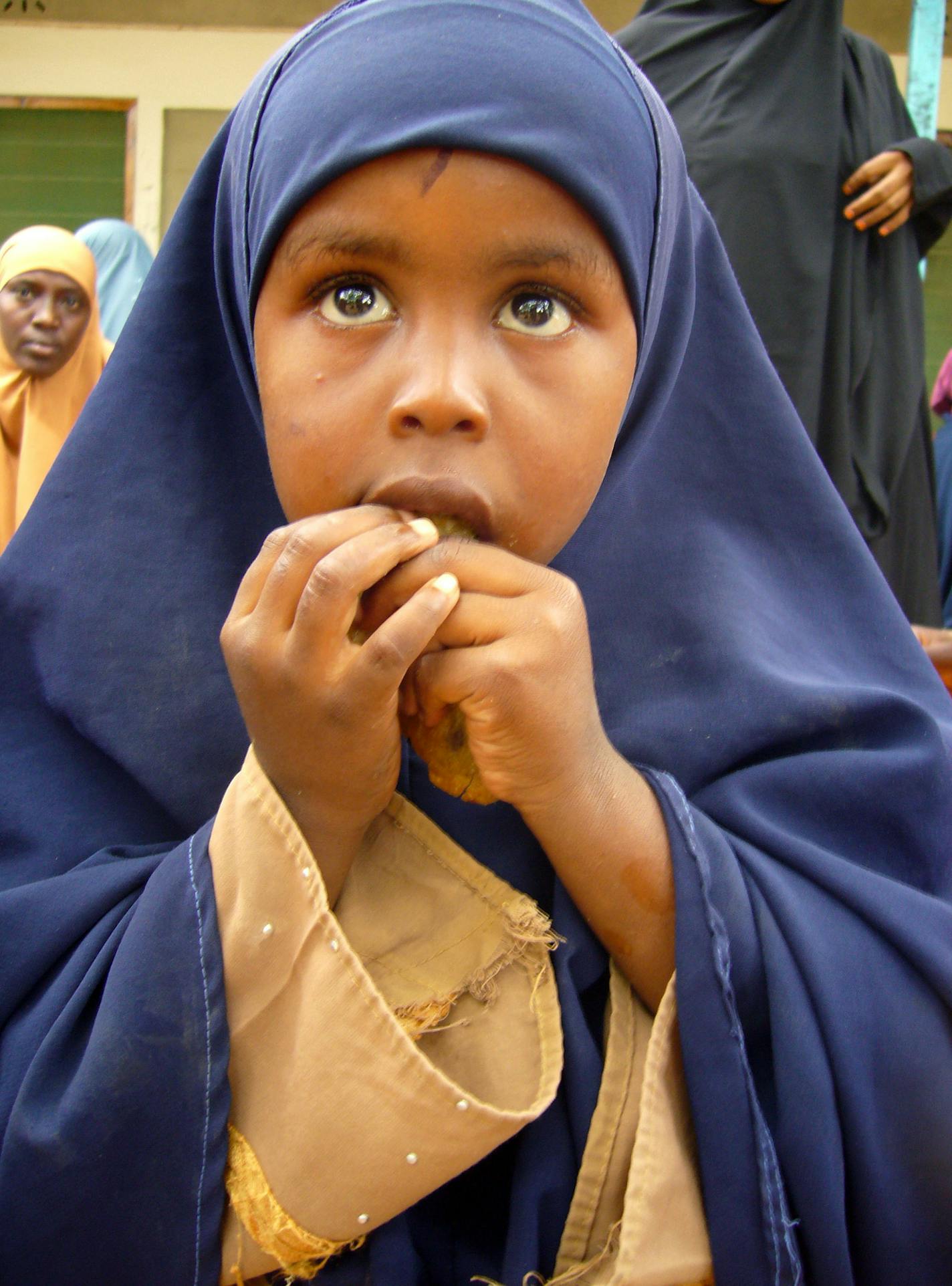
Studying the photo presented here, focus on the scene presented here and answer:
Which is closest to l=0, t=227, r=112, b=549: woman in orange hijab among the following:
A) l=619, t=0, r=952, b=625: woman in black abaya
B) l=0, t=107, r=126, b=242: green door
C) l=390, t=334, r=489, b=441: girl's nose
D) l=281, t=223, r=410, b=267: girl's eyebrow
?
l=619, t=0, r=952, b=625: woman in black abaya

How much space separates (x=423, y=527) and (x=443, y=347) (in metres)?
0.15

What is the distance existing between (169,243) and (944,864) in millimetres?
1010

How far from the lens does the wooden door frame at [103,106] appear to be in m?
6.88

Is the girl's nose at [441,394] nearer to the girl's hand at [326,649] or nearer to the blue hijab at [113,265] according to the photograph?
the girl's hand at [326,649]

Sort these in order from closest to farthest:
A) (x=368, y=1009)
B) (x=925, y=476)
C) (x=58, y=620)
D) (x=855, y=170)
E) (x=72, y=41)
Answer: (x=368, y=1009), (x=58, y=620), (x=855, y=170), (x=925, y=476), (x=72, y=41)

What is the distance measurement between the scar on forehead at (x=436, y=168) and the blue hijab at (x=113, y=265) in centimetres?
510

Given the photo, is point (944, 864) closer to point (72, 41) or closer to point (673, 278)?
point (673, 278)

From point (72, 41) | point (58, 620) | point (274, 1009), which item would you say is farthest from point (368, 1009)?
point (72, 41)

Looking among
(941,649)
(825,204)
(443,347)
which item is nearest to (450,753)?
(443,347)

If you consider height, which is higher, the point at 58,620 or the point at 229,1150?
the point at 58,620

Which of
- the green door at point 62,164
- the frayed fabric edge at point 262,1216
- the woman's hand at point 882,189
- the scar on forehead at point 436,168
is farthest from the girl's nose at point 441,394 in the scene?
the green door at point 62,164

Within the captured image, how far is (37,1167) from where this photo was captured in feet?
2.95

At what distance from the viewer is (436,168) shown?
917mm

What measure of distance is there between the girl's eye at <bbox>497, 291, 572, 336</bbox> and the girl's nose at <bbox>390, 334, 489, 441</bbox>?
56 mm
